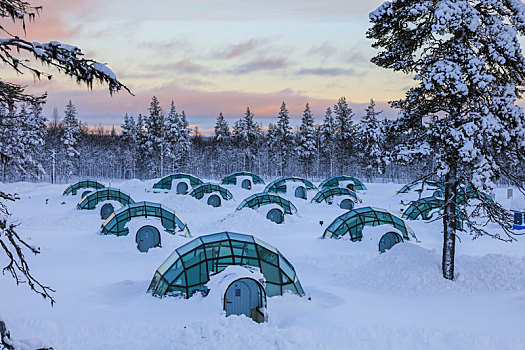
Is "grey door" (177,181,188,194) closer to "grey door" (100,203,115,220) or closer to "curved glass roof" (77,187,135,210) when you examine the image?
"curved glass roof" (77,187,135,210)

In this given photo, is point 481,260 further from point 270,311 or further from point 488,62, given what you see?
point 270,311

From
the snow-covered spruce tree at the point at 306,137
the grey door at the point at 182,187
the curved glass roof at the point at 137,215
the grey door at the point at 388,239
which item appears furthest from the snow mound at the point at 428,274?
the snow-covered spruce tree at the point at 306,137

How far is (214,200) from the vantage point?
119 feet

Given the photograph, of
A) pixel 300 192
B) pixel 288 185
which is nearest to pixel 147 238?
pixel 288 185

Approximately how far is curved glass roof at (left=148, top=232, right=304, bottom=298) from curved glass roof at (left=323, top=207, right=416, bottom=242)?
28.8ft

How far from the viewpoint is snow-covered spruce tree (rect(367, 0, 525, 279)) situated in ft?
39.4

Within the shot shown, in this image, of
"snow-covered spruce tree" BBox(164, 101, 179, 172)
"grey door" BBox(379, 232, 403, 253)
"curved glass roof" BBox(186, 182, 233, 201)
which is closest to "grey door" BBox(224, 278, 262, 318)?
"grey door" BBox(379, 232, 403, 253)

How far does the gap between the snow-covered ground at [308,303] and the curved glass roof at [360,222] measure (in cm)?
74

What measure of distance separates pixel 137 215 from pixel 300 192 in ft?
72.2

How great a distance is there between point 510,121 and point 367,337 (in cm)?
820

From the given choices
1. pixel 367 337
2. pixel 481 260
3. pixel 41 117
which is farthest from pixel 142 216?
pixel 41 117

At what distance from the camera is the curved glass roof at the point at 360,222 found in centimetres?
2156

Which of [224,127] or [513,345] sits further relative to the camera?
[224,127]

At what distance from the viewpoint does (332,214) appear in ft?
108
